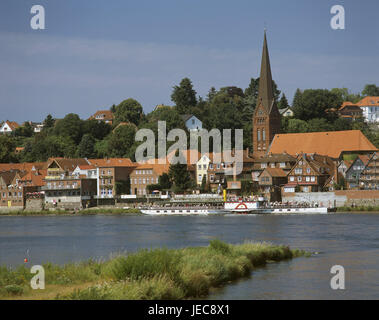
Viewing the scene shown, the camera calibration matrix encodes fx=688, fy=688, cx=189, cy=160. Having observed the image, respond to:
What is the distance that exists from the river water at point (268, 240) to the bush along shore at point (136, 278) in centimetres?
76

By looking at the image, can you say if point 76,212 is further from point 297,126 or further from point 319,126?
point 319,126

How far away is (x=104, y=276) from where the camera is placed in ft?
74.8

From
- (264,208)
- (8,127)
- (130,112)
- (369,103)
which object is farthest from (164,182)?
(8,127)

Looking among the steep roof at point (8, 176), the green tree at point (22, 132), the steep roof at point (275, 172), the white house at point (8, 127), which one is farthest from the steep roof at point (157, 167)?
the white house at point (8, 127)

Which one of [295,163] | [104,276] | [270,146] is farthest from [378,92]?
[104,276]

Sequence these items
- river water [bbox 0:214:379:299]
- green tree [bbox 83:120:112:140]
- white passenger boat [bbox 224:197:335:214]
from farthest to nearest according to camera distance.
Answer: green tree [bbox 83:120:112:140]
white passenger boat [bbox 224:197:335:214]
river water [bbox 0:214:379:299]

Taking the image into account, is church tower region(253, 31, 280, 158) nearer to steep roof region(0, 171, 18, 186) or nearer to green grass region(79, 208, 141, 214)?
green grass region(79, 208, 141, 214)

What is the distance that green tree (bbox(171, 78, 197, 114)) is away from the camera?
13475 cm

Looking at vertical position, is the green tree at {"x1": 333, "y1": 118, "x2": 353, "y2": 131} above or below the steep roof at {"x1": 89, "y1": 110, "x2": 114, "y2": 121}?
below

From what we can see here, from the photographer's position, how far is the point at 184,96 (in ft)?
445

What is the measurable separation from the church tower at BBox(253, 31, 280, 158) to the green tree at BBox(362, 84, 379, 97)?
75.3 meters

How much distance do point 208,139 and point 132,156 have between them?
1253cm

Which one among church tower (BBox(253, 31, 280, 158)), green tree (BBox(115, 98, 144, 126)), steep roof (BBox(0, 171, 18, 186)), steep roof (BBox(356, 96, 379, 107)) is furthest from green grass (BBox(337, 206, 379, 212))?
steep roof (BBox(356, 96, 379, 107))

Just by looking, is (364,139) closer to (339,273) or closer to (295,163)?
(295,163)
